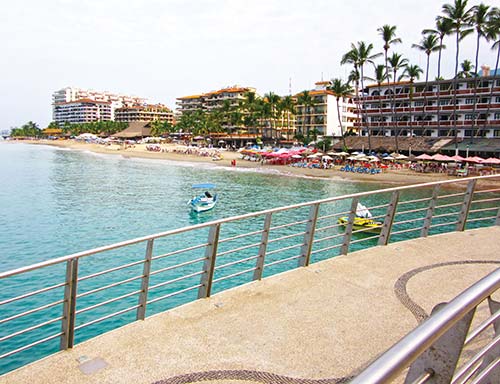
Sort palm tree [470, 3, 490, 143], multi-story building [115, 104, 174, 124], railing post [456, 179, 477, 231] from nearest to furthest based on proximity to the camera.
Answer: railing post [456, 179, 477, 231]
palm tree [470, 3, 490, 143]
multi-story building [115, 104, 174, 124]

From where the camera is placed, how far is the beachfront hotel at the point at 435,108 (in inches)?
2339

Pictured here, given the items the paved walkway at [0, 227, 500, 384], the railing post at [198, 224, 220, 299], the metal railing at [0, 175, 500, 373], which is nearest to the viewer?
the paved walkway at [0, 227, 500, 384]

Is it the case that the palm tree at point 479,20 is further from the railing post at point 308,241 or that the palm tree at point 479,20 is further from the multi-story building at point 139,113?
the multi-story building at point 139,113

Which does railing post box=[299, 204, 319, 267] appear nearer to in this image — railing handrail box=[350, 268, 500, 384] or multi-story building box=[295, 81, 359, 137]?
railing handrail box=[350, 268, 500, 384]

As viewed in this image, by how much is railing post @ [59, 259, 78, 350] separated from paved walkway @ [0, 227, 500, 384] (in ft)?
0.43

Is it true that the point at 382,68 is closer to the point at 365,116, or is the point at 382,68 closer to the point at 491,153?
the point at 365,116

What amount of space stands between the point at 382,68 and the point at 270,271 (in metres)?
59.4

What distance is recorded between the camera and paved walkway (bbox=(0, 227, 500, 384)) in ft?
12.2

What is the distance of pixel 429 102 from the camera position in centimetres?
6738

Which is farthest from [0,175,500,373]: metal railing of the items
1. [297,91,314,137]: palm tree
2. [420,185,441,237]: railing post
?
[297,91,314,137]: palm tree

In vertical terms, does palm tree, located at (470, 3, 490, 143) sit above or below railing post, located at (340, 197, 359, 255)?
above

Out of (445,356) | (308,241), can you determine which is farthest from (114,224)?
(445,356)

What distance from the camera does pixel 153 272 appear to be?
199 inches

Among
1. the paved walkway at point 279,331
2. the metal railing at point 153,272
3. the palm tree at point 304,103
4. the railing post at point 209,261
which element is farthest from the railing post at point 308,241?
the palm tree at point 304,103
